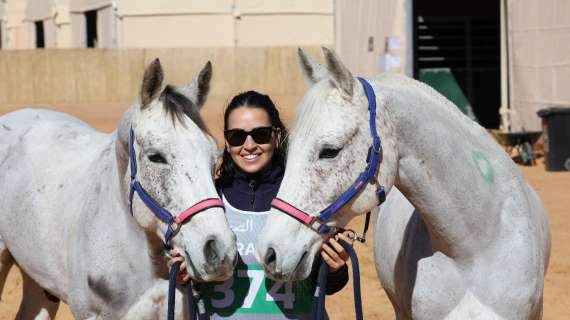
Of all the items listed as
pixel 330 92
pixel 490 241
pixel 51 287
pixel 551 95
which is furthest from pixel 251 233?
pixel 551 95

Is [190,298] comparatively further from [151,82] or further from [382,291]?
[382,291]

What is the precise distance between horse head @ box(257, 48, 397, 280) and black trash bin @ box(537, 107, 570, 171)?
9291 mm

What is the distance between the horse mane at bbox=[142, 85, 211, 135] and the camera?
10.8ft

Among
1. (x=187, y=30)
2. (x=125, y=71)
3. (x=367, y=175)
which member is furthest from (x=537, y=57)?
(x=367, y=175)

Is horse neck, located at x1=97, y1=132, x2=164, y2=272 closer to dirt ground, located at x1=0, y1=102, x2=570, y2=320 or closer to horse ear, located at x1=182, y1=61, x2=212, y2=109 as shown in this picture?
horse ear, located at x1=182, y1=61, x2=212, y2=109

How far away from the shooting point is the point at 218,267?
117 inches

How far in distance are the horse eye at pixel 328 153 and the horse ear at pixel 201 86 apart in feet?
2.57

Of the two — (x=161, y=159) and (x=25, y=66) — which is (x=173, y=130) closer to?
(x=161, y=159)

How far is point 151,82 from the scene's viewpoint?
3.33m

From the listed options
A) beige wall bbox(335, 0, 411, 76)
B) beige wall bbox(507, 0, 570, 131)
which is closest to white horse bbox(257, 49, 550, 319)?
beige wall bbox(507, 0, 570, 131)

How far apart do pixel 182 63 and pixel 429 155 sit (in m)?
15.6

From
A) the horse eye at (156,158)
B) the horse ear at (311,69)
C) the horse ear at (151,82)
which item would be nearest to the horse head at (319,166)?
the horse ear at (311,69)

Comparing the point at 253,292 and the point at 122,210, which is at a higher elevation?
the point at 122,210

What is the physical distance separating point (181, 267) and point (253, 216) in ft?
1.10
